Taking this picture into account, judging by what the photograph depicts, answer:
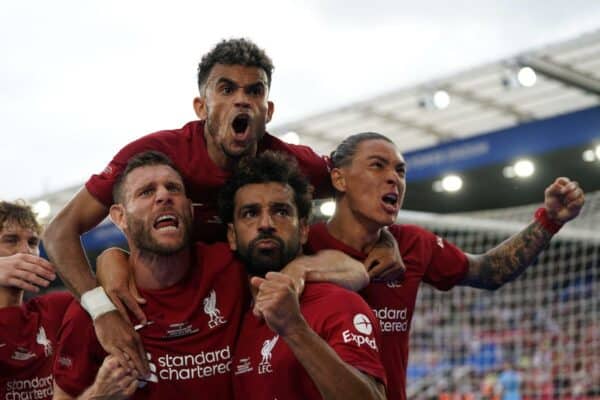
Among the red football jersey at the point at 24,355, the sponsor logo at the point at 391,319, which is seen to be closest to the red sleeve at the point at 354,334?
the sponsor logo at the point at 391,319

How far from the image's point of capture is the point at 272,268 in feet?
11.8

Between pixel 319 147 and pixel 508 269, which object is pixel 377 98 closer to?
pixel 319 147

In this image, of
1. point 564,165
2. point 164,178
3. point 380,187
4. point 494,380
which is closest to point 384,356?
point 380,187

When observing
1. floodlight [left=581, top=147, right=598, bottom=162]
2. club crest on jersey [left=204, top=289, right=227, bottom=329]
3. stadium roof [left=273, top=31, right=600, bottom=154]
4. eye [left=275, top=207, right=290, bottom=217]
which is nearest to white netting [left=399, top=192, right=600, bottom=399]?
floodlight [left=581, top=147, right=598, bottom=162]

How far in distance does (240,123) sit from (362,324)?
1210 millimetres

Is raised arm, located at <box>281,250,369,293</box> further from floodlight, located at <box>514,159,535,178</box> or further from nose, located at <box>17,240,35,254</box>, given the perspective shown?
floodlight, located at <box>514,159,535,178</box>

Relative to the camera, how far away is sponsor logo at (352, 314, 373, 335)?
323 centimetres

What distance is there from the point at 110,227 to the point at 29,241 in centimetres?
1074

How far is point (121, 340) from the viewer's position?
3410 millimetres

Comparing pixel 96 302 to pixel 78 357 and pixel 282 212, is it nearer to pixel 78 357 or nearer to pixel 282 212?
pixel 78 357

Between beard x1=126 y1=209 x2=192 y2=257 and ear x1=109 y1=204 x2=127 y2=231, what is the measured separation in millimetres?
74

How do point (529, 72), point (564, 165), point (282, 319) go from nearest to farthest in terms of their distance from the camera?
point (282, 319) < point (529, 72) < point (564, 165)

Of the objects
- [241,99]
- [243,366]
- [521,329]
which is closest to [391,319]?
[243,366]

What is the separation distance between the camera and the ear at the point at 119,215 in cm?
380
